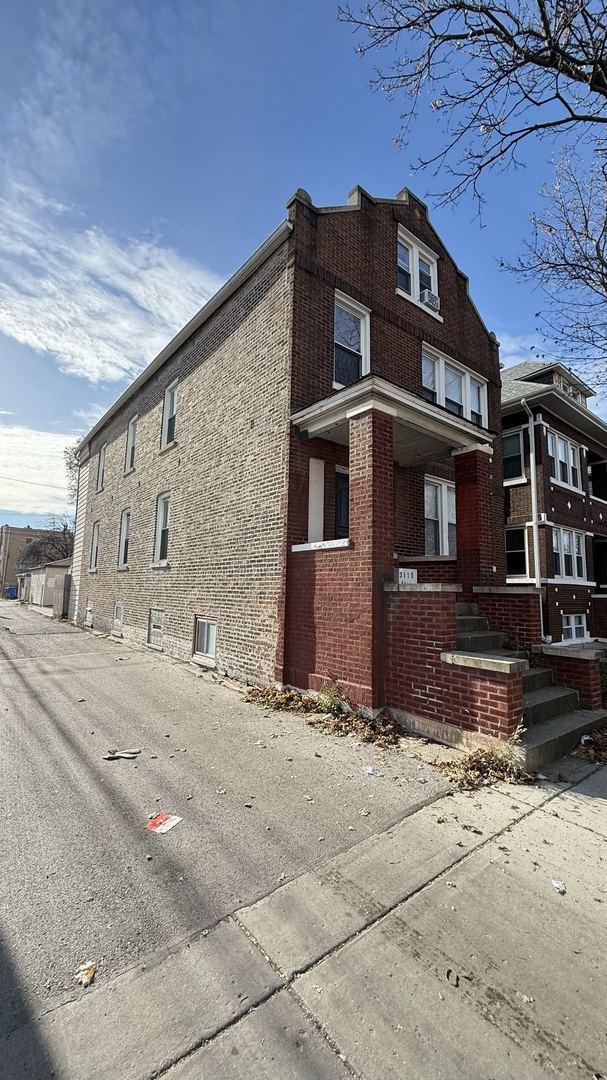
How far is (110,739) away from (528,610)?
543cm

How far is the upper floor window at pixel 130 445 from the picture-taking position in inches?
565

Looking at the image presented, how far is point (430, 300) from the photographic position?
10.4 m

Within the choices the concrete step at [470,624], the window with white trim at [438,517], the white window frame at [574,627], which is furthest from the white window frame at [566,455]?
the concrete step at [470,624]

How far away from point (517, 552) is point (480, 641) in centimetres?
1033

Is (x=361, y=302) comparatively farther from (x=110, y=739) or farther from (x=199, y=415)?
(x=110, y=739)

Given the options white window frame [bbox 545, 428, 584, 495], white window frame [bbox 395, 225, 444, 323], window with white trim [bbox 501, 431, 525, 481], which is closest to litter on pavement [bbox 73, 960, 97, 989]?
white window frame [bbox 395, 225, 444, 323]

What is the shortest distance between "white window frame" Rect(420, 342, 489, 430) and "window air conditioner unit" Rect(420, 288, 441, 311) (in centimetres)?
106

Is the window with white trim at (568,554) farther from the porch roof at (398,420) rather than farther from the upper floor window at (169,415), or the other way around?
the upper floor window at (169,415)

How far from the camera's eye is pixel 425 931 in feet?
7.55

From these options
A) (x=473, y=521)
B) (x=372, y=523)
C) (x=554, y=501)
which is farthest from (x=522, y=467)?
(x=372, y=523)

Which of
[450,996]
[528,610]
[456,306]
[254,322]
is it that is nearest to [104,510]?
[254,322]

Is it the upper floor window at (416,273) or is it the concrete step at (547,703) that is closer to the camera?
the concrete step at (547,703)

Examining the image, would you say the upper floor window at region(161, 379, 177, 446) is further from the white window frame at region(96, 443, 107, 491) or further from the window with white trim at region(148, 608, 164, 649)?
the white window frame at region(96, 443, 107, 491)

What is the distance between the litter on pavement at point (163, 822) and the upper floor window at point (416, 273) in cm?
1002
